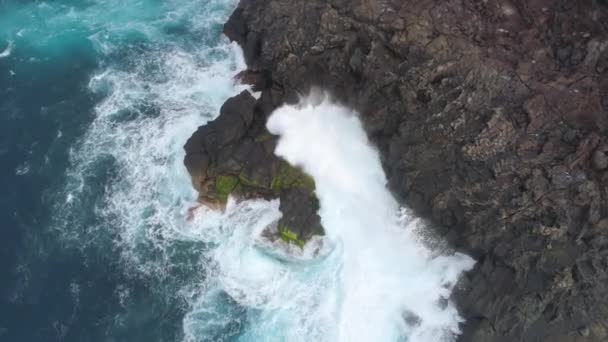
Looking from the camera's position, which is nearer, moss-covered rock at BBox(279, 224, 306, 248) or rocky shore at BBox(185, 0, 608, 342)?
rocky shore at BBox(185, 0, 608, 342)

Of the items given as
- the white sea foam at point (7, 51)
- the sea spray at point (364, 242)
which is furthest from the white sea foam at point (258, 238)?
the white sea foam at point (7, 51)

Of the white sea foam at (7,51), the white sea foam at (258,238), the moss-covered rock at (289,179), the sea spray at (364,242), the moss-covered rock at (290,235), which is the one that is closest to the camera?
the sea spray at (364,242)

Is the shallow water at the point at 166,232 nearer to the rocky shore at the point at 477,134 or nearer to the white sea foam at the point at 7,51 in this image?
the white sea foam at the point at 7,51

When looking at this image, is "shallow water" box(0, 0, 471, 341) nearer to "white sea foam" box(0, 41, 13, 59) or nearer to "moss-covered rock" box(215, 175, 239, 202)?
"moss-covered rock" box(215, 175, 239, 202)

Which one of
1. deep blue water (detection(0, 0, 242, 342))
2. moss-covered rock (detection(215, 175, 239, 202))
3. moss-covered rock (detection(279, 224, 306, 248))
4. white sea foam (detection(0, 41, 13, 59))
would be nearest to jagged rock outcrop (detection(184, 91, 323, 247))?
moss-covered rock (detection(215, 175, 239, 202))

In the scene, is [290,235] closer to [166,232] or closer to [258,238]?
[258,238]

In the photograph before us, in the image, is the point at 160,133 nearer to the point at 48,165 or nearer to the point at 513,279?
the point at 48,165

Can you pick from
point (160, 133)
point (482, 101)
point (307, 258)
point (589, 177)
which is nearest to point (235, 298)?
point (307, 258)
